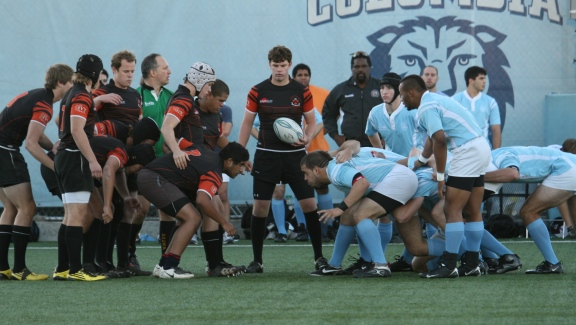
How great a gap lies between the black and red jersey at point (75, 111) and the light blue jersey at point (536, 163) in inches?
129

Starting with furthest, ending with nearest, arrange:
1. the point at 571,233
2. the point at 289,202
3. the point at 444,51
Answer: the point at 289,202 → the point at 444,51 → the point at 571,233

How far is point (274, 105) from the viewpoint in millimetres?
8234

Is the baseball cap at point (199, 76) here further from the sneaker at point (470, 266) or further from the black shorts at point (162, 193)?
the sneaker at point (470, 266)

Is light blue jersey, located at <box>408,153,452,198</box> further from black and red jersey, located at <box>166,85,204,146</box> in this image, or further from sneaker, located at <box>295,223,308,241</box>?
sneaker, located at <box>295,223,308,241</box>

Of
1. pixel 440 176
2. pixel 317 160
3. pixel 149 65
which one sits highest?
pixel 149 65

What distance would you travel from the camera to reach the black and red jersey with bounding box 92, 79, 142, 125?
7.88 meters

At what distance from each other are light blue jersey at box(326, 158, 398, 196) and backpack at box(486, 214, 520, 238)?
4730 mm

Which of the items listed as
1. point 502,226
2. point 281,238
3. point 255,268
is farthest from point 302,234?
point 255,268

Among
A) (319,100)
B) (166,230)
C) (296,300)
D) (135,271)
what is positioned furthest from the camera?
(319,100)

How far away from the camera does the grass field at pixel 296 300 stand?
499 centimetres

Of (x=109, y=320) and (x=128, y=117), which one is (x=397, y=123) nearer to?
(x=128, y=117)

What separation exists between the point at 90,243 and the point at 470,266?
299cm

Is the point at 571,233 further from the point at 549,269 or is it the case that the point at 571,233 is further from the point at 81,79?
the point at 81,79

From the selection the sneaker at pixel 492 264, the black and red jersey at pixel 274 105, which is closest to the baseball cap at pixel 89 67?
the black and red jersey at pixel 274 105
